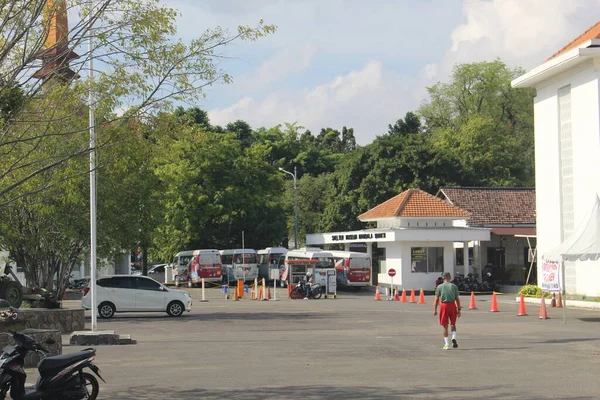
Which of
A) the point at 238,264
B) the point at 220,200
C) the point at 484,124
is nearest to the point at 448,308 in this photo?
the point at 238,264

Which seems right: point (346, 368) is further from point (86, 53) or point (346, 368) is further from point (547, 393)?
point (86, 53)

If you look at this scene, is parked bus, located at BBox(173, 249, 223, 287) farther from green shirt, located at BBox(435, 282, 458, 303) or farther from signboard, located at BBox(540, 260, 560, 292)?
green shirt, located at BBox(435, 282, 458, 303)

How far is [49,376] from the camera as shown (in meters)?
11.1

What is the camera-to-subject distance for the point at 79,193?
A: 1144 inches

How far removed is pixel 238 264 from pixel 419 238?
16.1 metres

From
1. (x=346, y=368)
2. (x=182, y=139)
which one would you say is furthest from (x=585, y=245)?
(x=182, y=139)

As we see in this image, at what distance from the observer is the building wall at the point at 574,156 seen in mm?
35062

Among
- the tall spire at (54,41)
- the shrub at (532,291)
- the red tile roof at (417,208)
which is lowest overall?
the shrub at (532,291)

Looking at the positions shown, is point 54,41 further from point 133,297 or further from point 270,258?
point 270,258

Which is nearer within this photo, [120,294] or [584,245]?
[584,245]

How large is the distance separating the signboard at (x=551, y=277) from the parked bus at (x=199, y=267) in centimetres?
3028

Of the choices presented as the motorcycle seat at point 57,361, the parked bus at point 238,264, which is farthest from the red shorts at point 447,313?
the parked bus at point 238,264

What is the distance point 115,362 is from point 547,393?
846cm

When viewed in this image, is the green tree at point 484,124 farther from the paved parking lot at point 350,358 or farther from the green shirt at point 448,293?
the green shirt at point 448,293
